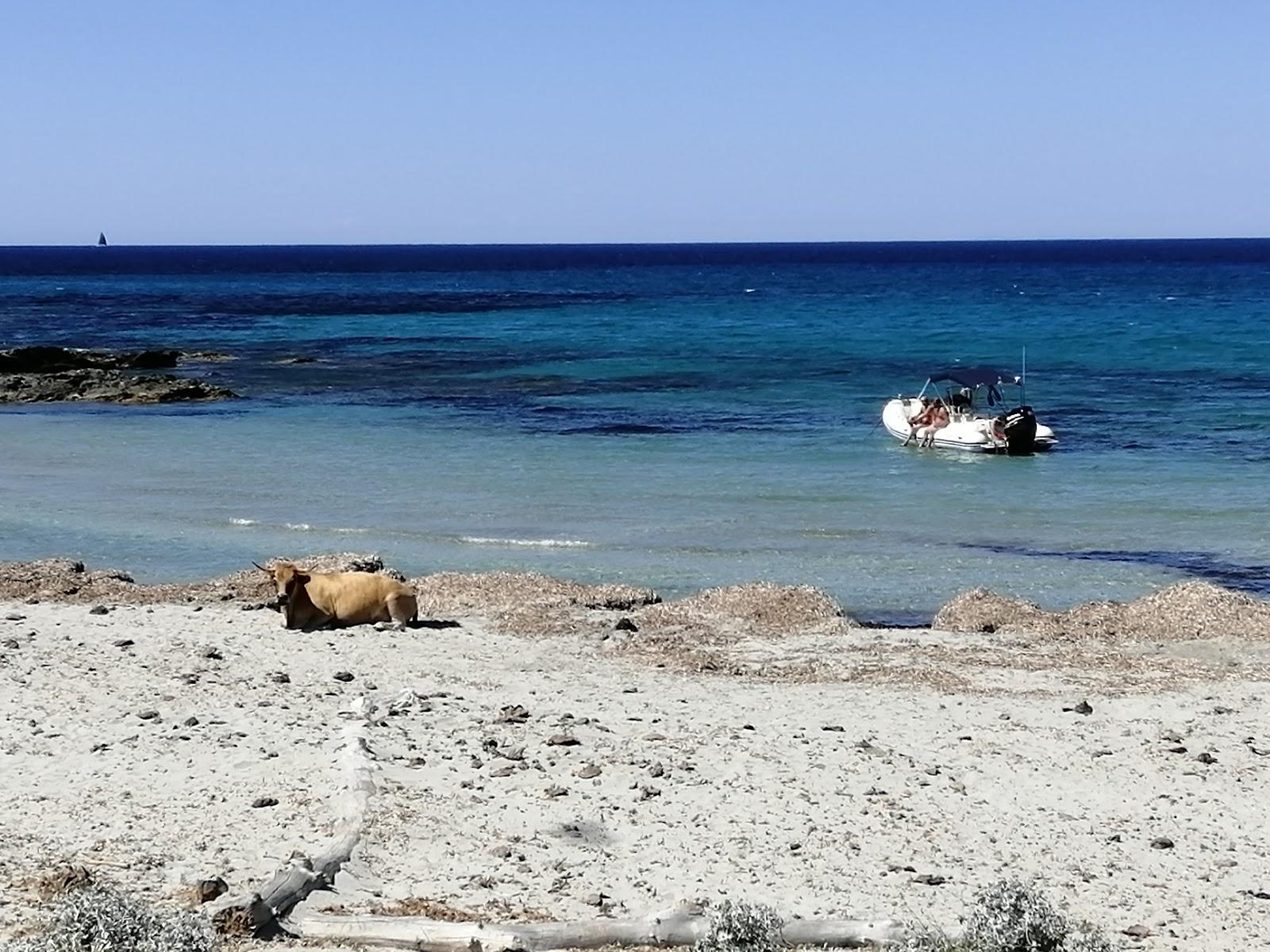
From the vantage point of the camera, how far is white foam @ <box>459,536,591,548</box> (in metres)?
21.0

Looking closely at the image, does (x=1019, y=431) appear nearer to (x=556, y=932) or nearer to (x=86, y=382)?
(x=556, y=932)

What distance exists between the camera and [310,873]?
26.5 feet

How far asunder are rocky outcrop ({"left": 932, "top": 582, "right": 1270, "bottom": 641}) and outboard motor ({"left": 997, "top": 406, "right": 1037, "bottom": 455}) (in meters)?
13.1

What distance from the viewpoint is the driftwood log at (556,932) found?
7359 millimetres

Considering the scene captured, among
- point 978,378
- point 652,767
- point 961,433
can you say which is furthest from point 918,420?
point 652,767

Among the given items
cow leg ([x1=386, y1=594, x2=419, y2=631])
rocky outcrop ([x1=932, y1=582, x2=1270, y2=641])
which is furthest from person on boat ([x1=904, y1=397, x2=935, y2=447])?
cow leg ([x1=386, y1=594, x2=419, y2=631])

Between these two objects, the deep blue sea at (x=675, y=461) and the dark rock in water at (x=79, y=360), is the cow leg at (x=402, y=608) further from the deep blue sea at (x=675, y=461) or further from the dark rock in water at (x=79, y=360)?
the dark rock in water at (x=79, y=360)

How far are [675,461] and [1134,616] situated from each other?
13.3 metres

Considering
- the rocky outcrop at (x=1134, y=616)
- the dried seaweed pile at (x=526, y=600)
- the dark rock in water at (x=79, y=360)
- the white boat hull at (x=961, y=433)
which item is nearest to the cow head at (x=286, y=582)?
the dried seaweed pile at (x=526, y=600)

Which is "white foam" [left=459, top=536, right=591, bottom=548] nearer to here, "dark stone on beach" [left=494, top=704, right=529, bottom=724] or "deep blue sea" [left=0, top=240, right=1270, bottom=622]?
"deep blue sea" [left=0, top=240, right=1270, bottom=622]

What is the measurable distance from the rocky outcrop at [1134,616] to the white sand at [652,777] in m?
0.96

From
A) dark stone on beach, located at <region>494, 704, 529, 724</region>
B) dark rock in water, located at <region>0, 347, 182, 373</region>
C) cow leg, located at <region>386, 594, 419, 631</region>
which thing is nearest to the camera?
dark stone on beach, located at <region>494, 704, 529, 724</region>

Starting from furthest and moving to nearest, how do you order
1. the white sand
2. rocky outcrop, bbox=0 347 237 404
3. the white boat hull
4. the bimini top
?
rocky outcrop, bbox=0 347 237 404
the bimini top
the white boat hull
the white sand

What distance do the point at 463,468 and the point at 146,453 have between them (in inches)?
262
